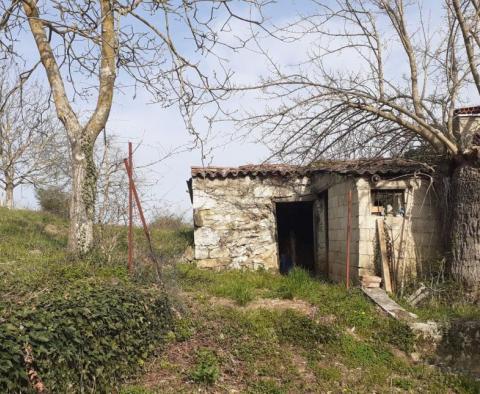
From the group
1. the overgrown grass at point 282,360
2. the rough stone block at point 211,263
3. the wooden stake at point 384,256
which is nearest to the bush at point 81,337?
the overgrown grass at point 282,360

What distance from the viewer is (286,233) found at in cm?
1548

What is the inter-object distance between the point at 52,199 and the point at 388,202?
1787cm

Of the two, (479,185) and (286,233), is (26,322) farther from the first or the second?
(286,233)

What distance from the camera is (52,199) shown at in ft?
75.2

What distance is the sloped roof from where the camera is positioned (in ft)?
33.3

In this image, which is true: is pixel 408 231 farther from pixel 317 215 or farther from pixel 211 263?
pixel 211 263

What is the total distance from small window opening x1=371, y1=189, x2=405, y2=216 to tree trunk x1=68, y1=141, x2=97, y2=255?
603 cm

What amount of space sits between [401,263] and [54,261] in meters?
6.98

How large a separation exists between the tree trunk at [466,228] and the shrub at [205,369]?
17.6ft

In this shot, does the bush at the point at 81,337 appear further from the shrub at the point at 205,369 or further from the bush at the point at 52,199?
the bush at the point at 52,199

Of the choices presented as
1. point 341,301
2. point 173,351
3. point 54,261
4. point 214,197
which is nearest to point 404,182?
point 341,301

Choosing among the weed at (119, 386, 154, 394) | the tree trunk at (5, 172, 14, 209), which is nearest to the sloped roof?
the weed at (119, 386, 154, 394)

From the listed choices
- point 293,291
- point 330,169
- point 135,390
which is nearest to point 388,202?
point 330,169

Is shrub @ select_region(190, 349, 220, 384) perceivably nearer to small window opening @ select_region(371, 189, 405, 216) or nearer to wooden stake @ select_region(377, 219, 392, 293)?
wooden stake @ select_region(377, 219, 392, 293)
